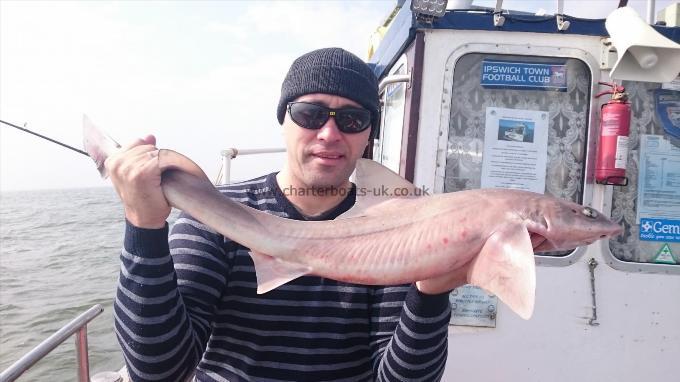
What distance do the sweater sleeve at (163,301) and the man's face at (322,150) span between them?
1.93 ft

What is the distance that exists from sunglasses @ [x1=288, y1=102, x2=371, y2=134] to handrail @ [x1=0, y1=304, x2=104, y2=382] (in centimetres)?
182

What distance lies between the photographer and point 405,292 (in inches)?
89.0

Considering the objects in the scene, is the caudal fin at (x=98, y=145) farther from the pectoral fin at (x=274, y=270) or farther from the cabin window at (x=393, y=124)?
the cabin window at (x=393, y=124)

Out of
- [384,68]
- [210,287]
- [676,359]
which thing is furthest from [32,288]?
[676,359]

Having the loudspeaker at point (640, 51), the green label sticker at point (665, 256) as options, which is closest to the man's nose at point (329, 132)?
the loudspeaker at point (640, 51)

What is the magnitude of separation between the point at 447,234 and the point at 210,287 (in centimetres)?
110

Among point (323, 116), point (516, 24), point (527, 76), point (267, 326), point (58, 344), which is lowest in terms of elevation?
point (58, 344)

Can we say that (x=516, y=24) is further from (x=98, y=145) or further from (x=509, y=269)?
(x=98, y=145)

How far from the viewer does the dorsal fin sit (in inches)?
85.5

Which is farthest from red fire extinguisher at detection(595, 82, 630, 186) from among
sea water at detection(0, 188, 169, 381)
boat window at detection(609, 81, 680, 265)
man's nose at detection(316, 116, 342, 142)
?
sea water at detection(0, 188, 169, 381)

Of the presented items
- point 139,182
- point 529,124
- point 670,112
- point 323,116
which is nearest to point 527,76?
point 529,124

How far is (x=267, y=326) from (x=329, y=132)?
978 millimetres

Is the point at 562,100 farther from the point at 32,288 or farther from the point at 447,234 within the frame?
the point at 32,288

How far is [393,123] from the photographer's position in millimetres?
4805
